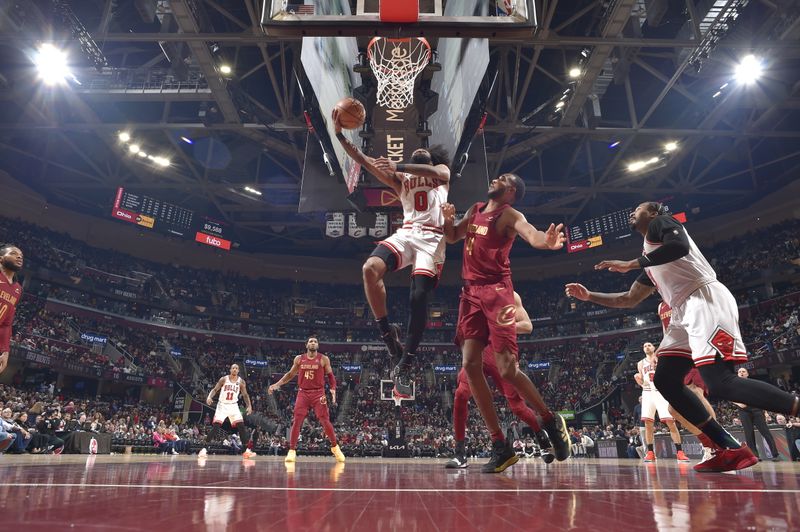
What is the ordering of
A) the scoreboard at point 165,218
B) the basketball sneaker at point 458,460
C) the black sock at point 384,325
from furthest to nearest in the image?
the scoreboard at point 165,218 → the basketball sneaker at point 458,460 → the black sock at point 384,325

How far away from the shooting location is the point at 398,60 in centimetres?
946

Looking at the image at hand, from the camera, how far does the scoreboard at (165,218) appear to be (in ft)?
73.4

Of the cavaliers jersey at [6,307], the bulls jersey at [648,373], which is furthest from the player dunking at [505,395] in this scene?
the cavaliers jersey at [6,307]

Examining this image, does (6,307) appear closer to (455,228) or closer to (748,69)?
(455,228)

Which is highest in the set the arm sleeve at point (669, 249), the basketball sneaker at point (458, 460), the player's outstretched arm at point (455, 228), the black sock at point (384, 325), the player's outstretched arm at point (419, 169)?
the player's outstretched arm at point (419, 169)

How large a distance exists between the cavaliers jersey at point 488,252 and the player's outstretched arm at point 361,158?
1.01 m

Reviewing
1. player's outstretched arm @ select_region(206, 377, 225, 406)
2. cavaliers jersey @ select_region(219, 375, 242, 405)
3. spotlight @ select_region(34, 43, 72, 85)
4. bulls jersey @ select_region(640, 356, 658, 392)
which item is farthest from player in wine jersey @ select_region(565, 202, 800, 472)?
spotlight @ select_region(34, 43, 72, 85)

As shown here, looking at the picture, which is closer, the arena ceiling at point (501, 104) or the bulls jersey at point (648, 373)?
the bulls jersey at point (648, 373)

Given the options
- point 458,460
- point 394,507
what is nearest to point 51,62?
point 458,460

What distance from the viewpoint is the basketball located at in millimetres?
4488

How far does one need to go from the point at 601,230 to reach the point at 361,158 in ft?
73.0

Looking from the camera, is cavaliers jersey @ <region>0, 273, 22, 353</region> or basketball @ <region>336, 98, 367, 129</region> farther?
cavaliers jersey @ <region>0, 273, 22, 353</region>

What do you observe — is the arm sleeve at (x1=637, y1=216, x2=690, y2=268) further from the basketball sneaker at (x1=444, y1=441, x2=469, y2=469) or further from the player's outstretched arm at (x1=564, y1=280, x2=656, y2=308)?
the basketball sneaker at (x1=444, y1=441, x2=469, y2=469)

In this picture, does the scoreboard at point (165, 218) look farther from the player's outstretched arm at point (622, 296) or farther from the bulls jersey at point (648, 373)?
the player's outstretched arm at point (622, 296)
